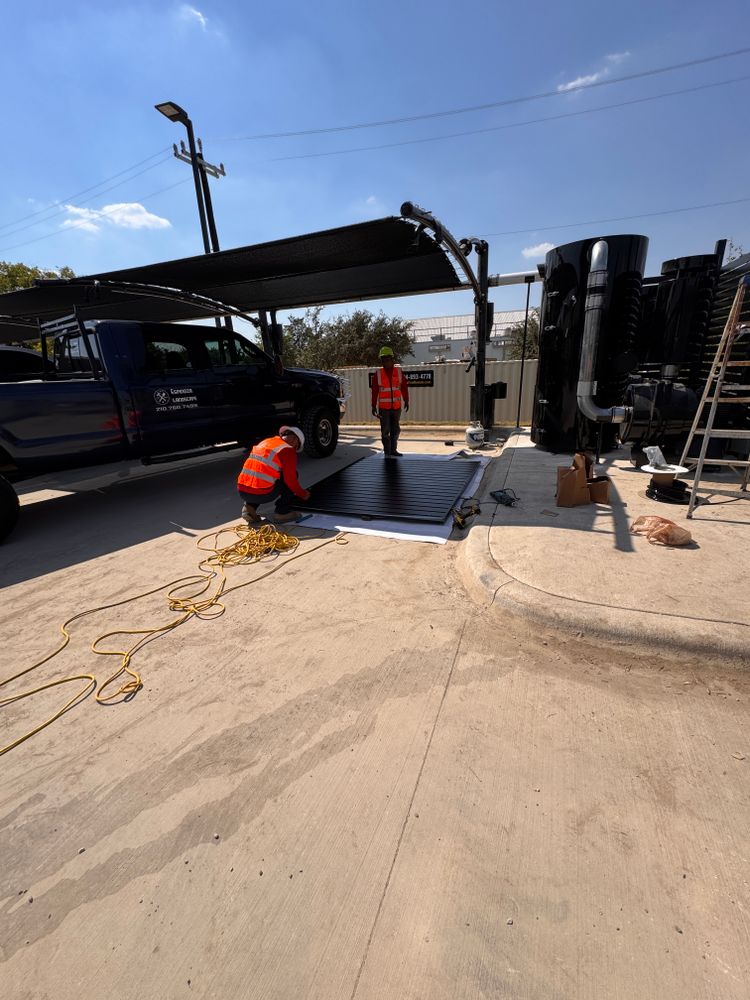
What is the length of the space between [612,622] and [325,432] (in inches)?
235

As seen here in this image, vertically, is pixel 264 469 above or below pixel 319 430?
above

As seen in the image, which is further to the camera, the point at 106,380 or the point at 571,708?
the point at 106,380

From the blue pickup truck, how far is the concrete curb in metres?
4.47

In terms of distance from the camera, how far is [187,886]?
146cm

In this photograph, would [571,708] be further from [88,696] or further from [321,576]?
[88,696]

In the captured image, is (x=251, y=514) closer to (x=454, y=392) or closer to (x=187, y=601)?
(x=187, y=601)

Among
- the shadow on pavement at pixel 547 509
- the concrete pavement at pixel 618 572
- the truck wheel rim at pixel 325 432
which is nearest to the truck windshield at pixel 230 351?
the truck wheel rim at pixel 325 432

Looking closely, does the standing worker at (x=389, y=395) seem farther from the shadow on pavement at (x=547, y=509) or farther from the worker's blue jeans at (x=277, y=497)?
the worker's blue jeans at (x=277, y=497)

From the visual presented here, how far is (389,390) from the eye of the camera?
706cm

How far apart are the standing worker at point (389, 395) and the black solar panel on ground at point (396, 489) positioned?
0.54 meters

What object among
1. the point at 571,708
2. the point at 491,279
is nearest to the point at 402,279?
the point at 491,279

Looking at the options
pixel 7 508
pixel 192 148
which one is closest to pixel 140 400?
pixel 7 508

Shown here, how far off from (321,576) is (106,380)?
3771mm

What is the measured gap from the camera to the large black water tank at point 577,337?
5.75 m
